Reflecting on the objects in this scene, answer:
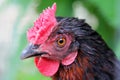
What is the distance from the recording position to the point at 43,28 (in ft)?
8.92

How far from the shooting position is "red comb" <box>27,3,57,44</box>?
107 inches

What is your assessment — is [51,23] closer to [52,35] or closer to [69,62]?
[52,35]

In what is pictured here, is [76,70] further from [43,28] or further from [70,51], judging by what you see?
[43,28]

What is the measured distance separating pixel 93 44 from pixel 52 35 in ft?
0.78

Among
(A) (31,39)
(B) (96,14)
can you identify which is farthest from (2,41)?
(A) (31,39)

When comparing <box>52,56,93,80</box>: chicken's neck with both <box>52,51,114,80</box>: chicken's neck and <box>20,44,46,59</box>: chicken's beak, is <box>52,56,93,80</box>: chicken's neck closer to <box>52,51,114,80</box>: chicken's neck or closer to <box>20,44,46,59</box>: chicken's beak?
<box>52,51,114,80</box>: chicken's neck

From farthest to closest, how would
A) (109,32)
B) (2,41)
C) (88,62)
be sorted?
(2,41) < (109,32) < (88,62)

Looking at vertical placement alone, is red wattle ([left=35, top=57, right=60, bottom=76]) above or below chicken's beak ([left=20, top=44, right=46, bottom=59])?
below

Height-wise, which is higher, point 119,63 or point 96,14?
point 96,14

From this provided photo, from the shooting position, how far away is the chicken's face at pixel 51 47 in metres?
2.69

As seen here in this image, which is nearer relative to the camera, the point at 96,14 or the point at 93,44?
the point at 93,44

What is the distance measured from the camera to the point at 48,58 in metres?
2.73

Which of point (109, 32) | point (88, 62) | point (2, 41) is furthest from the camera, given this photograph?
Result: point (2, 41)

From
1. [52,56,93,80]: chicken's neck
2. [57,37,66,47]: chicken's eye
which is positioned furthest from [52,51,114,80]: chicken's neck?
[57,37,66,47]: chicken's eye
